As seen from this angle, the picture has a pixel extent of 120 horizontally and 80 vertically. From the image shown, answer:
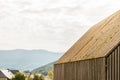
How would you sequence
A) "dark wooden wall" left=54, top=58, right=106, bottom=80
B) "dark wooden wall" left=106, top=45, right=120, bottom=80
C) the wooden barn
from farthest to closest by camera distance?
"dark wooden wall" left=54, top=58, right=106, bottom=80 → the wooden barn → "dark wooden wall" left=106, top=45, right=120, bottom=80

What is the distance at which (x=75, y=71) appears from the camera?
89.7 feet

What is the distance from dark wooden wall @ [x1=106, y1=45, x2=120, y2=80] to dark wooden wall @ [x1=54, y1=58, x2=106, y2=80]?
0.31m

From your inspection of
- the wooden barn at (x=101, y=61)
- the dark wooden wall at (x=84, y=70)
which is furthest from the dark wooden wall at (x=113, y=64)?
the dark wooden wall at (x=84, y=70)

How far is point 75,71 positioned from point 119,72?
8279 millimetres

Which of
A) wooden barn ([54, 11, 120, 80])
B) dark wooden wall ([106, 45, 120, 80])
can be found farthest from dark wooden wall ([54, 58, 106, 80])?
dark wooden wall ([106, 45, 120, 80])

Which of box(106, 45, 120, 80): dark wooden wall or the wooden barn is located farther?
the wooden barn

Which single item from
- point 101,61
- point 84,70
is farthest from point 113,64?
point 84,70

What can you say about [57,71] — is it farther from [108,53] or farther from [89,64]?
[108,53]

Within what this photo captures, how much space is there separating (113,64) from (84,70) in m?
4.97

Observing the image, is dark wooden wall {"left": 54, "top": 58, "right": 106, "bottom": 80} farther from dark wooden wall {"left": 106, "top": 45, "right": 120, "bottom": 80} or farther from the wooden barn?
dark wooden wall {"left": 106, "top": 45, "right": 120, "bottom": 80}

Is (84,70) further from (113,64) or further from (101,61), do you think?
(113,64)

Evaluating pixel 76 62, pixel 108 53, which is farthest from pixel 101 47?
pixel 76 62

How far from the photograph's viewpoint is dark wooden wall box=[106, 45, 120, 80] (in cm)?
1944

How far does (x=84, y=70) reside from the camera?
2442 centimetres
